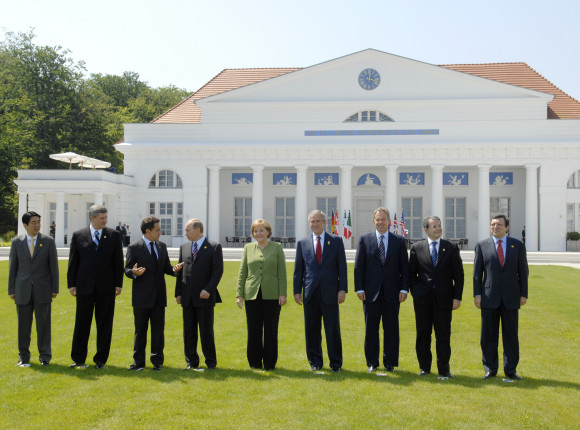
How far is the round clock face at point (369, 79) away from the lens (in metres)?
35.3

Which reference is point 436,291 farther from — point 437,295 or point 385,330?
point 385,330

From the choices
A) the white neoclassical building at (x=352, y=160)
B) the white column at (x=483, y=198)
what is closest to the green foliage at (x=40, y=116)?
the white neoclassical building at (x=352, y=160)

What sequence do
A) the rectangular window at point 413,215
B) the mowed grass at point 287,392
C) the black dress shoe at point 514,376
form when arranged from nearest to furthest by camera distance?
the mowed grass at point 287,392, the black dress shoe at point 514,376, the rectangular window at point 413,215

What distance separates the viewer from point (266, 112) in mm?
36344

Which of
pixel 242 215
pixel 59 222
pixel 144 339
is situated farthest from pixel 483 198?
pixel 144 339

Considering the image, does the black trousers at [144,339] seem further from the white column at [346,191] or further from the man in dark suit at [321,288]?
the white column at [346,191]

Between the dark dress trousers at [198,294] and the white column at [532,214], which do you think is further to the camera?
the white column at [532,214]

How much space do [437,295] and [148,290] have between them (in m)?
3.66

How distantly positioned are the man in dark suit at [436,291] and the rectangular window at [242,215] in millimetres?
30272

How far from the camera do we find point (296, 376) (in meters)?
7.42

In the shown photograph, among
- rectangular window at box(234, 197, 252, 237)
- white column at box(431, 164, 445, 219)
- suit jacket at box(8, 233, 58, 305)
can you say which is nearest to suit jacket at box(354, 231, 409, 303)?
suit jacket at box(8, 233, 58, 305)

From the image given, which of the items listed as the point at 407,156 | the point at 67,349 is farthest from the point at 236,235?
the point at 67,349

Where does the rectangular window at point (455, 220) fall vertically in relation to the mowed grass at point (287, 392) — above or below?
above

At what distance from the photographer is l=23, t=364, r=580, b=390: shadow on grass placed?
7121 millimetres
